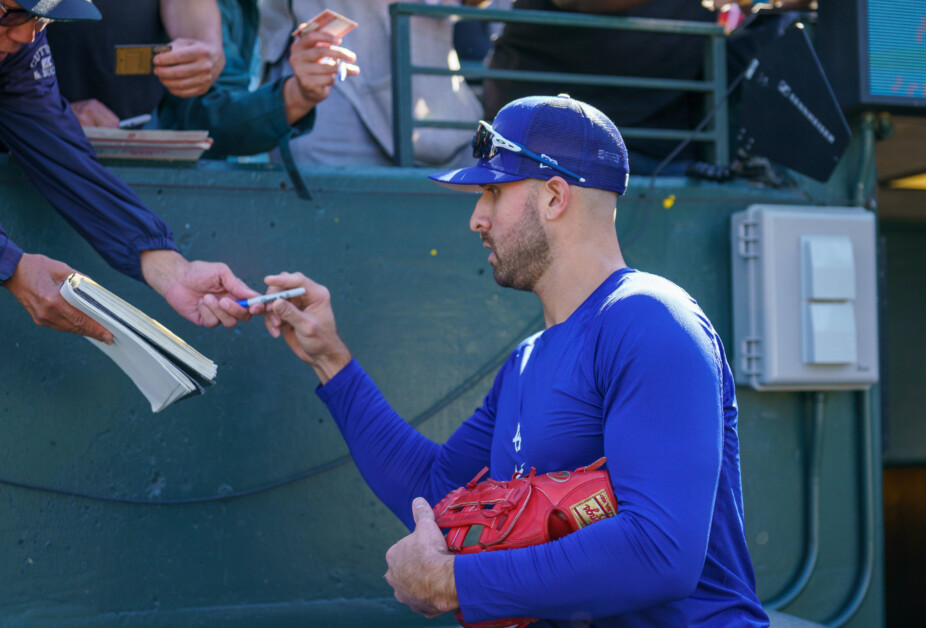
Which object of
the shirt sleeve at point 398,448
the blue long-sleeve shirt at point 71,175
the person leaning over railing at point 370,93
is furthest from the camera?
the person leaning over railing at point 370,93

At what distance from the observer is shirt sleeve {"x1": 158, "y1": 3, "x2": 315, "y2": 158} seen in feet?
10.9

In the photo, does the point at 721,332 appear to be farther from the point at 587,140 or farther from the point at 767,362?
the point at 587,140

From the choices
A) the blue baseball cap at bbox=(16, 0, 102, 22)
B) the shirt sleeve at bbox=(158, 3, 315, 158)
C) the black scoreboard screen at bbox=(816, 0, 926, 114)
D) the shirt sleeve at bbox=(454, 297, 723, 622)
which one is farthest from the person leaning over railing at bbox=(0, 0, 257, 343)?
the black scoreboard screen at bbox=(816, 0, 926, 114)

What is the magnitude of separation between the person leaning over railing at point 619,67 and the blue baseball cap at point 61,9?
6.34 feet

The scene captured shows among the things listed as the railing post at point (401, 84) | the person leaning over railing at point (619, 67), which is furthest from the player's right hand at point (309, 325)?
the person leaning over railing at point (619, 67)

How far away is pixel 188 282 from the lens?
2.81 meters

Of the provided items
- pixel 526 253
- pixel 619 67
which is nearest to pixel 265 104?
pixel 526 253

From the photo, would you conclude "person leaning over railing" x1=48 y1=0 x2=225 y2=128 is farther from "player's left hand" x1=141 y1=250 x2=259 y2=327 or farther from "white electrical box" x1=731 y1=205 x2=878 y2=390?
"white electrical box" x1=731 y1=205 x2=878 y2=390

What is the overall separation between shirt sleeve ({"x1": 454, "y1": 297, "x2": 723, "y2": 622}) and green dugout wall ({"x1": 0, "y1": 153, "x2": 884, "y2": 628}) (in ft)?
4.93

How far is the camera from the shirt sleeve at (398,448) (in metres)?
2.52

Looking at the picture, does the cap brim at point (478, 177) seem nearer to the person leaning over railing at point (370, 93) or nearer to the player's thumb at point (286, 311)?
the player's thumb at point (286, 311)

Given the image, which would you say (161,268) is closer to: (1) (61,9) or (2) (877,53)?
(1) (61,9)

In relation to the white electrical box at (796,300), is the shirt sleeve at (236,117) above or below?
above

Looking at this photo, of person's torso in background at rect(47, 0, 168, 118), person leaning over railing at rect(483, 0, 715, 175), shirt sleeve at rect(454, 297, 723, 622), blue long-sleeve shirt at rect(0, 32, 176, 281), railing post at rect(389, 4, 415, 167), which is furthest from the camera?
person leaning over railing at rect(483, 0, 715, 175)
